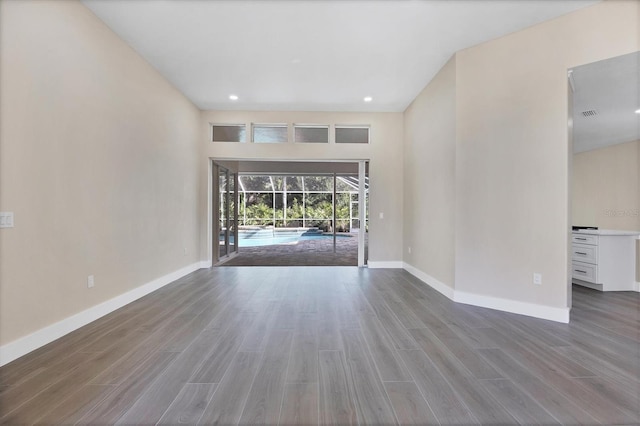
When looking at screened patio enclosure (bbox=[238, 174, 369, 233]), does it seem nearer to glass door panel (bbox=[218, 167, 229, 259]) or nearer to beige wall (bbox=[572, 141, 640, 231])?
glass door panel (bbox=[218, 167, 229, 259])

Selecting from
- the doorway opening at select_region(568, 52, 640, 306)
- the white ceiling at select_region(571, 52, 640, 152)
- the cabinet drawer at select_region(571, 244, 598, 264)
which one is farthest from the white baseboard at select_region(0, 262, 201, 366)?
the cabinet drawer at select_region(571, 244, 598, 264)

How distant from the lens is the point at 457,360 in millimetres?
2037

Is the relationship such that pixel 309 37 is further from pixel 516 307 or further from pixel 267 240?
pixel 267 240

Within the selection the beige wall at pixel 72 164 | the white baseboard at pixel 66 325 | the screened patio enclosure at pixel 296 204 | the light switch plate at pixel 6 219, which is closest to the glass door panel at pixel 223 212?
the beige wall at pixel 72 164

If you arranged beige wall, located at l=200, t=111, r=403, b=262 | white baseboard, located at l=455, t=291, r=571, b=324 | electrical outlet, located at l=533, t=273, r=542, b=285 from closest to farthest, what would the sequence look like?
white baseboard, located at l=455, t=291, r=571, b=324 < electrical outlet, located at l=533, t=273, r=542, b=285 < beige wall, located at l=200, t=111, r=403, b=262

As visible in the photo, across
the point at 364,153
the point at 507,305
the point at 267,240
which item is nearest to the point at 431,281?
the point at 507,305

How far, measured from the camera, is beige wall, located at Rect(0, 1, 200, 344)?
204cm

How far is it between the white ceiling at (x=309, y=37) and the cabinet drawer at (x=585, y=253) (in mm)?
3189

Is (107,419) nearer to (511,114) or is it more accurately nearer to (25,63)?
(25,63)

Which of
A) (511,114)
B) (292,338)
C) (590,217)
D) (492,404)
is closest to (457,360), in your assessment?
(492,404)

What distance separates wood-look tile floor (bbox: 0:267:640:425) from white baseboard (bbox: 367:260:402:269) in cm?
209

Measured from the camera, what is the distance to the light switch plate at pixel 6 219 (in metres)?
1.95

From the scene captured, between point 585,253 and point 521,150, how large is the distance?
237 centimetres

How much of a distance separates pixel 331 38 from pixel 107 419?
3.74m
